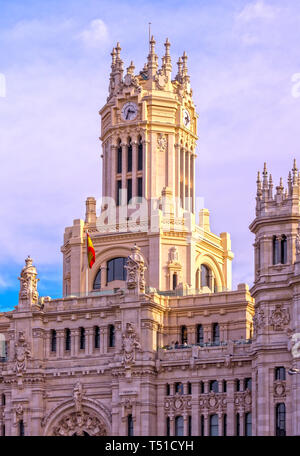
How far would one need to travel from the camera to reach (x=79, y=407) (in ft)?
487

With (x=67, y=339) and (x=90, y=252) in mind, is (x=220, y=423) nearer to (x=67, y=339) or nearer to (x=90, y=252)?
(x=67, y=339)

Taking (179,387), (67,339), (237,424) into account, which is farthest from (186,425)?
(67,339)

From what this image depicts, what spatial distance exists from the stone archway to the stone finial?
1170 centimetres

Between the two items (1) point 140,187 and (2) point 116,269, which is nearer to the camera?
(2) point 116,269

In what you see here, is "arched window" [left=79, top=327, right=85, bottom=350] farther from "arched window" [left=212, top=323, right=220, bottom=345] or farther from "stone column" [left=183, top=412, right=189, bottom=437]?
"stone column" [left=183, top=412, right=189, bottom=437]

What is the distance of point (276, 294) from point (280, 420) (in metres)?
10.8

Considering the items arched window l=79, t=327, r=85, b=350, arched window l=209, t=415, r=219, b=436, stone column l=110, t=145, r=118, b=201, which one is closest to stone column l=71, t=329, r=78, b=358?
arched window l=79, t=327, r=85, b=350

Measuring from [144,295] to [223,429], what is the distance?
48.1 feet

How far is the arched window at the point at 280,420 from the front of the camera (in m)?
134

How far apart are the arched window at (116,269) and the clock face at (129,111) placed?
1515cm

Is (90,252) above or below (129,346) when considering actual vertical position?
above

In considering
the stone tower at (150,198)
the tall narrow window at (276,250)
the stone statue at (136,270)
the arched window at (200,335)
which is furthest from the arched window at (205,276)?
the tall narrow window at (276,250)

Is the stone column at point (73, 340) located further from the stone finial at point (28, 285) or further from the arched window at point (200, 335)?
the arched window at point (200, 335)

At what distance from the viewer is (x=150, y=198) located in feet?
521
